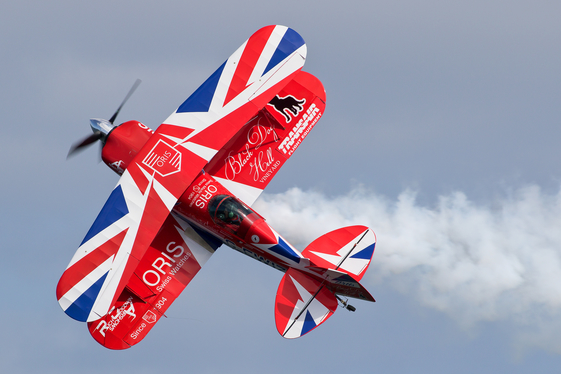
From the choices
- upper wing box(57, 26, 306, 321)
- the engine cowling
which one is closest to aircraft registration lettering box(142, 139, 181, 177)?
upper wing box(57, 26, 306, 321)

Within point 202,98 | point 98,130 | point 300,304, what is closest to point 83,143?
point 98,130

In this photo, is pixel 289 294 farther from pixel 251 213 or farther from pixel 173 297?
pixel 173 297

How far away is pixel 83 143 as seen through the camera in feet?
57.3

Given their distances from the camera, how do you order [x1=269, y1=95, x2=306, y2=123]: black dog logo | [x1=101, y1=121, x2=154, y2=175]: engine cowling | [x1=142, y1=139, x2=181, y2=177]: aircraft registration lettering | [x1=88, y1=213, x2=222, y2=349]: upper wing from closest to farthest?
[x1=142, y1=139, x2=181, y2=177]: aircraft registration lettering < [x1=88, y1=213, x2=222, y2=349]: upper wing < [x1=101, y1=121, x2=154, y2=175]: engine cowling < [x1=269, y1=95, x2=306, y2=123]: black dog logo

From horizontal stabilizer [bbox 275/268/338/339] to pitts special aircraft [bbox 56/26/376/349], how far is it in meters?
0.03

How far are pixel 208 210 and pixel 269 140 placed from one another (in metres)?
3.10

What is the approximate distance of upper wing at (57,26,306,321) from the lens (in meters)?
15.7

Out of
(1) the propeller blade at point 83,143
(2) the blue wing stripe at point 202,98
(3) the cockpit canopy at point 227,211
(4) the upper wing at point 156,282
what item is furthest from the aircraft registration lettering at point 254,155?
(1) the propeller blade at point 83,143

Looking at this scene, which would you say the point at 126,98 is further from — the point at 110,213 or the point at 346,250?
the point at 346,250

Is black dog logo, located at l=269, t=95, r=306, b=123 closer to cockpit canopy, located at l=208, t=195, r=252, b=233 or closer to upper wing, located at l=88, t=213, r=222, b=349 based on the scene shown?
cockpit canopy, located at l=208, t=195, r=252, b=233

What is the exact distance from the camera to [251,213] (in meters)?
16.5

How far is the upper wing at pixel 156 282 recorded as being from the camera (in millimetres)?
16672

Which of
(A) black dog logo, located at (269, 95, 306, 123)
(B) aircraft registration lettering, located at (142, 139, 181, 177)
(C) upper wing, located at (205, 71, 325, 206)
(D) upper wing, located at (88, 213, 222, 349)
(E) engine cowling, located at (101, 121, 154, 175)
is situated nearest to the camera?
(B) aircraft registration lettering, located at (142, 139, 181, 177)

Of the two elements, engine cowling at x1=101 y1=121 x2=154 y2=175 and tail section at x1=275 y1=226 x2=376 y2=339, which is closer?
tail section at x1=275 y1=226 x2=376 y2=339
